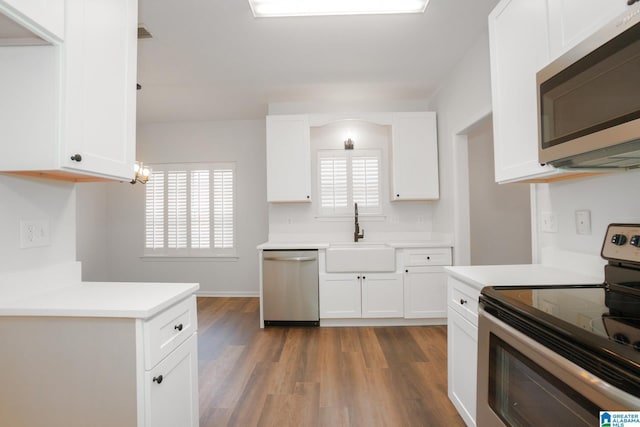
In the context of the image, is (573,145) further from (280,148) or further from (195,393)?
(280,148)

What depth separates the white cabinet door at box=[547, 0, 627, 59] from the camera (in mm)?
987

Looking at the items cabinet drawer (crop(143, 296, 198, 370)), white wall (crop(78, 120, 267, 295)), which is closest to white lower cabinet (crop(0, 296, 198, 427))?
cabinet drawer (crop(143, 296, 198, 370))

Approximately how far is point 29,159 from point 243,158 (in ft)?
11.2

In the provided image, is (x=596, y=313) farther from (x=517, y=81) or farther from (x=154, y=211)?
(x=154, y=211)

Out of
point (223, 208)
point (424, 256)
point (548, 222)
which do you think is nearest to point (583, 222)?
point (548, 222)

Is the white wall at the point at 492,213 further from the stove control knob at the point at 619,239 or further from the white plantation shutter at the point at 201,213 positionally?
the white plantation shutter at the point at 201,213

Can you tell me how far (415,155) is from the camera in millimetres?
3477

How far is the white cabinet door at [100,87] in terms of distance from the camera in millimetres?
1110

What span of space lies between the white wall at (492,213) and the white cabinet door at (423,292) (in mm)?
1180

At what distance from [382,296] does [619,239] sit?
219 centimetres

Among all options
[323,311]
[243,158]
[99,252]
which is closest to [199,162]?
[243,158]

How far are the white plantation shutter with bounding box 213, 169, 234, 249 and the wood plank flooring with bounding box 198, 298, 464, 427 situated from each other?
1.50m

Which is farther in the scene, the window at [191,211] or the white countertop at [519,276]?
the window at [191,211]

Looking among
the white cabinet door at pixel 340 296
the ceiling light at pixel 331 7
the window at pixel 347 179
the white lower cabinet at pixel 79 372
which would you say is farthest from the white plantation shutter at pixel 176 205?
the white lower cabinet at pixel 79 372
